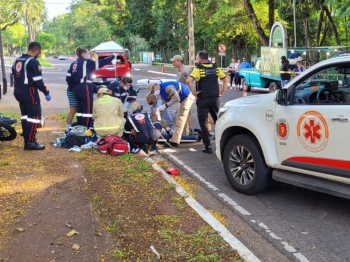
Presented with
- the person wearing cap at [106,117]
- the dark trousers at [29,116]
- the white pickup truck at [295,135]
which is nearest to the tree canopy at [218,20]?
the person wearing cap at [106,117]

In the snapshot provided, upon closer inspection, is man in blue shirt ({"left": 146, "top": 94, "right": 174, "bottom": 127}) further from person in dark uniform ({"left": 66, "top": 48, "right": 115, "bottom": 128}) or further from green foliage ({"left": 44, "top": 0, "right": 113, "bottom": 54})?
green foliage ({"left": 44, "top": 0, "right": 113, "bottom": 54})

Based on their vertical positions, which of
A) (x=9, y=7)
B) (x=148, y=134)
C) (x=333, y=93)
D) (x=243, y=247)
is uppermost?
(x=9, y=7)

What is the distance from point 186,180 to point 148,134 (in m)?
1.81

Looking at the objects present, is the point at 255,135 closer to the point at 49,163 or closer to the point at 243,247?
the point at 243,247

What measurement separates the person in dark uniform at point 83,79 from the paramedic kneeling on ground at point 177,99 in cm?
139

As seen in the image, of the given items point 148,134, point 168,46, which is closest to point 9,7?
point 168,46

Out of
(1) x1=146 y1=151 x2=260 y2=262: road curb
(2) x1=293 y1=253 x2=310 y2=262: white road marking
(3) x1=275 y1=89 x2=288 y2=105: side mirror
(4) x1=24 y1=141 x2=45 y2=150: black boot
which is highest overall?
(3) x1=275 y1=89 x2=288 y2=105: side mirror

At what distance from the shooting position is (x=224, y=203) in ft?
17.7

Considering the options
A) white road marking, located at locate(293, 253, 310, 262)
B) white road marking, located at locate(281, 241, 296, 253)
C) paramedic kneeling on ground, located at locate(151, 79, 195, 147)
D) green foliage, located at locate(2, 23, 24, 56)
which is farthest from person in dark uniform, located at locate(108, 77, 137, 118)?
green foliage, located at locate(2, 23, 24, 56)

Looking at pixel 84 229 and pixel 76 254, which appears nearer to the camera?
pixel 76 254

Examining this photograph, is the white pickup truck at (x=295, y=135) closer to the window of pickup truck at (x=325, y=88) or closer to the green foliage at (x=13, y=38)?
the window of pickup truck at (x=325, y=88)

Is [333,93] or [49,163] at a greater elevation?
[333,93]

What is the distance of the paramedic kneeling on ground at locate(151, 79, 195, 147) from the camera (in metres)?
8.45

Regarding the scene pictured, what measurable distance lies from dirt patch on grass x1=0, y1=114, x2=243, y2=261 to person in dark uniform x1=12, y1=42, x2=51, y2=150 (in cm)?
95
